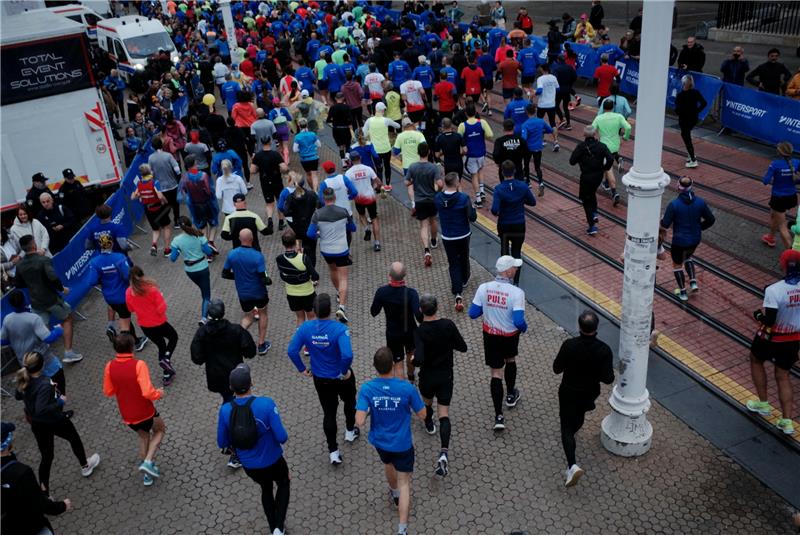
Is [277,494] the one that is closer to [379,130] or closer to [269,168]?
[269,168]

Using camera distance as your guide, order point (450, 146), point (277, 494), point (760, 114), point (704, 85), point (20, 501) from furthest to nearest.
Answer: point (704, 85) → point (760, 114) → point (450, 146) → point (277, 494) → point (20, 501)

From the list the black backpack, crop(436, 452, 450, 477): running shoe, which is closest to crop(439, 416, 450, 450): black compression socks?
crop(436, 452, 450, 477): running shoe

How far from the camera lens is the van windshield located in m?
25.6

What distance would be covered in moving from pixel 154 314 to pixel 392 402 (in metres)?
3.81

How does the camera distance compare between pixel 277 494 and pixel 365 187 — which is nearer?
pixel 277 494

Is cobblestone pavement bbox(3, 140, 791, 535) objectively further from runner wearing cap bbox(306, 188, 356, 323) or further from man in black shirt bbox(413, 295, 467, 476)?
runner wearing cap bbox(306, 188, 356, 323)

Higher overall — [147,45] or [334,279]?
[147,45]

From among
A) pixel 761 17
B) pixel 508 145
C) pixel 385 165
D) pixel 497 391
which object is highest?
pixel 508 145

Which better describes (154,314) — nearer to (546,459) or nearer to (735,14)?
(546,459)

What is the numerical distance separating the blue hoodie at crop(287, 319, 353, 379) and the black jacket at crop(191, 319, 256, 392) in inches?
24.4

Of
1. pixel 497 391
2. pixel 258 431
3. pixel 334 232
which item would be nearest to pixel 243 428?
pixel 258 431

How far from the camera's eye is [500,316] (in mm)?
7027

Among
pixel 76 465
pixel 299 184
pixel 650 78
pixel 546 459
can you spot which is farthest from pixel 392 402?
pixel 299 184

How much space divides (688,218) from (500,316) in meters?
3.23
